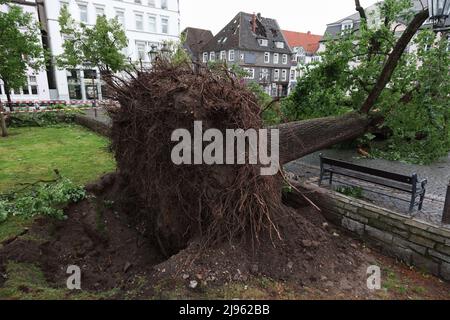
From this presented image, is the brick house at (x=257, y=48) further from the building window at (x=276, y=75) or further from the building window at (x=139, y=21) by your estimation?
the building window at (x=139, y=21)

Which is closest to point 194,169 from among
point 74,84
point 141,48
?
point 74,84

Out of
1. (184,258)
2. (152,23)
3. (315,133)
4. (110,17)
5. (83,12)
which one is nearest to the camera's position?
(184,258)

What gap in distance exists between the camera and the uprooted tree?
3695 mm

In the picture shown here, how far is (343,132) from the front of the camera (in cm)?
704

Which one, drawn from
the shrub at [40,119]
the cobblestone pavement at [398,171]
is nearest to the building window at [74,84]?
the shrub at [40,119]

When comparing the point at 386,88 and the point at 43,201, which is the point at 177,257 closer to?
the point at 43,201

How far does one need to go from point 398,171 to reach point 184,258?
20.9 feet

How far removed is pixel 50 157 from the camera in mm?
8578

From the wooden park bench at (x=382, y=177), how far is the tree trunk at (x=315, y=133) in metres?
0.58

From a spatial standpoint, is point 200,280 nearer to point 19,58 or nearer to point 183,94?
point 183,94

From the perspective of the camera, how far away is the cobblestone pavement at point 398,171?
15.9ft
